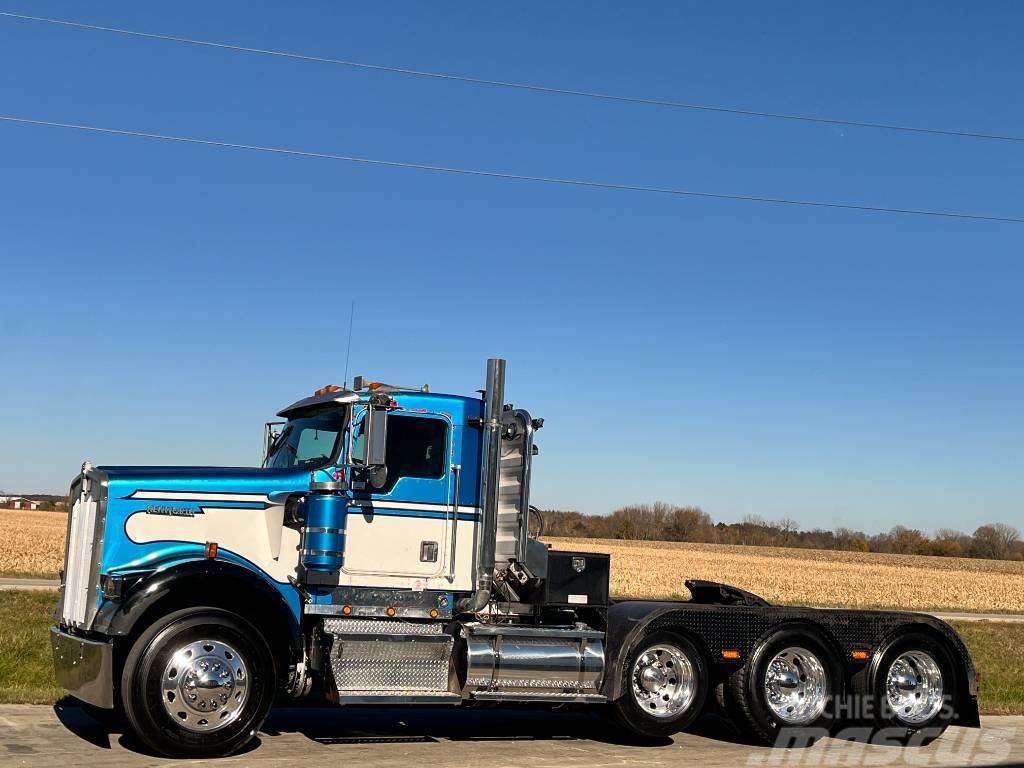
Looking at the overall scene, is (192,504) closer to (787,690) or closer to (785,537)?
(787,690)

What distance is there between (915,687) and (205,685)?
7493mm

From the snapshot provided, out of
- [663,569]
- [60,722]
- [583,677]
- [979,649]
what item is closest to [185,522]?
[60,722]

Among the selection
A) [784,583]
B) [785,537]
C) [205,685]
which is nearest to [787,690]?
[205,685]

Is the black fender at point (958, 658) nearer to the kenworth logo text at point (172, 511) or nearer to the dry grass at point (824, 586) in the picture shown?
the kenworth logo text at point (172, 511)

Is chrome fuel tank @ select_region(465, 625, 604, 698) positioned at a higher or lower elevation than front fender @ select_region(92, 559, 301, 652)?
lower

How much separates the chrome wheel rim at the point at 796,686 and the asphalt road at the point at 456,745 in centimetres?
36

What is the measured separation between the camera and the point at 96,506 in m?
9.91

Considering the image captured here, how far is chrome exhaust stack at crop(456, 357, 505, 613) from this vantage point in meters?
10.9

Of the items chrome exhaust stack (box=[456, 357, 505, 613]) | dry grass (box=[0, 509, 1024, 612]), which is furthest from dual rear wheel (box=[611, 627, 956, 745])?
dry grass (box=[0, 509, 1024, 612])

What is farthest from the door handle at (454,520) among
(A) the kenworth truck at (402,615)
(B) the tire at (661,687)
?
(B) the tire at (661,687)

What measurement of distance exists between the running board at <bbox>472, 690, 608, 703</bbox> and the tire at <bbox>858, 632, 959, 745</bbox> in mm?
3118

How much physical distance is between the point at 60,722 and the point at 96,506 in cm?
220

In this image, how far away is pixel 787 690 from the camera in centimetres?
1188

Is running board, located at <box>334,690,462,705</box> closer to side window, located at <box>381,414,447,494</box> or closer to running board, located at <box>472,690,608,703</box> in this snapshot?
running board, located at <box>472,690,608,703</box>
